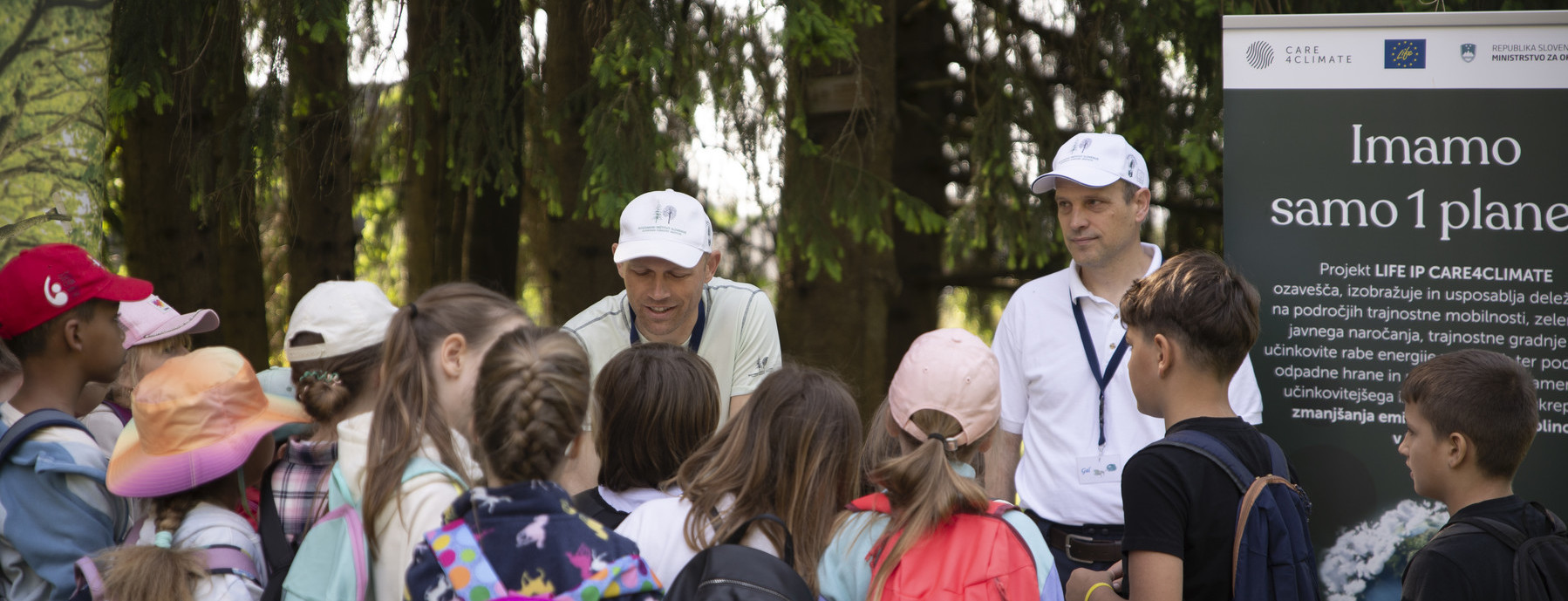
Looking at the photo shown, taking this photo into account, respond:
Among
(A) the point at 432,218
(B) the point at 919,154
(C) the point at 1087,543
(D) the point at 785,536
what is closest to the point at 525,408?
(D) the point at 785,536

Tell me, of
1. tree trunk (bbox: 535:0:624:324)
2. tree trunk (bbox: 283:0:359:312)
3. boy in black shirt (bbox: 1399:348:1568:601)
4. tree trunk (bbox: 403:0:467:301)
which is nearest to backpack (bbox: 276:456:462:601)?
boy in black shirt (bbox: 1399:348:1568:601)

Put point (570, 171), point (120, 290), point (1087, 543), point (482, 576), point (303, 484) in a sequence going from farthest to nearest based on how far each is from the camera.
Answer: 1. point (570, 171)
2. point (1087, 543)
3. point (120, 290)
4. point (303, 484)
5. point (482, 576)

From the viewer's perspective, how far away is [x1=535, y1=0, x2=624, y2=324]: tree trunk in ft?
18.9

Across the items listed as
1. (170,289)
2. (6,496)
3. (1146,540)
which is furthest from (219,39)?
(1146,540)

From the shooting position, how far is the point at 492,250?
730 cm

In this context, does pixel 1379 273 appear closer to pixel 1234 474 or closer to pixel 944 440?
pixel 1234 474

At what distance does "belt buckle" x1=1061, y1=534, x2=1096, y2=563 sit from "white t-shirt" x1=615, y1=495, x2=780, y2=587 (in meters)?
1.37

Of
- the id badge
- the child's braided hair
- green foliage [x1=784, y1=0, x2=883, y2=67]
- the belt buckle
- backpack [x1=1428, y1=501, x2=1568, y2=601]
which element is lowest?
the belt buckle

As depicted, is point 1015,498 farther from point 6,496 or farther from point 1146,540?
point 6,496

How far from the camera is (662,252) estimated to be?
3.37 m

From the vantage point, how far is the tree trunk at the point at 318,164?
5465 mm

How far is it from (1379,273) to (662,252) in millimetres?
2317

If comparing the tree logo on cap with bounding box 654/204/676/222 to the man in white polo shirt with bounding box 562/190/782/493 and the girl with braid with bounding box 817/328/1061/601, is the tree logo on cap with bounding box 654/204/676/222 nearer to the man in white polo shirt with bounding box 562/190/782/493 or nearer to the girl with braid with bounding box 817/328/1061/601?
the man in white polo shirt with bounding box 562/190/782/493

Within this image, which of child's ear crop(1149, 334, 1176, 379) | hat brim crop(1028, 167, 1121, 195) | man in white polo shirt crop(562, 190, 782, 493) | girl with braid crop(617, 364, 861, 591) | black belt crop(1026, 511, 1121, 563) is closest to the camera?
girl with braid crop(617, 364, 861, 591)
